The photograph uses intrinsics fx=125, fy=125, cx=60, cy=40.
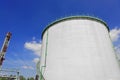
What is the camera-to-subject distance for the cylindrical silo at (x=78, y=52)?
1257 centimetres

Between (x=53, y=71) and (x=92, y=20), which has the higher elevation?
(x=92, y=20)

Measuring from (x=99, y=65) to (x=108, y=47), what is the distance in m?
3.16

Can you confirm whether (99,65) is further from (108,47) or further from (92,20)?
(92,20)

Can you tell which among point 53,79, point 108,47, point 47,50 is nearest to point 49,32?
point 47,50

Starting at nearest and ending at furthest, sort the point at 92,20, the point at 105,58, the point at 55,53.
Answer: the point at 105,58
the point at 55,53
the point at 92,20

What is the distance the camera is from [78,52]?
1334 cm

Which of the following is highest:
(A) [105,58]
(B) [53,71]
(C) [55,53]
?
(C) [55,53]

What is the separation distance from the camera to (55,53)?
14508mm

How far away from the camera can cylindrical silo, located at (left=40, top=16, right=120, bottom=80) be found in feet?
41.2

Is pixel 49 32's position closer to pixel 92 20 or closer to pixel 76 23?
pixel 76 23

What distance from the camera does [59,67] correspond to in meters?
13.4

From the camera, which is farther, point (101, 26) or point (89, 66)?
point (101, 26)

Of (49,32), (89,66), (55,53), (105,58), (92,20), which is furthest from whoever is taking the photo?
(49,32)

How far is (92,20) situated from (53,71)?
7978 millimetres
